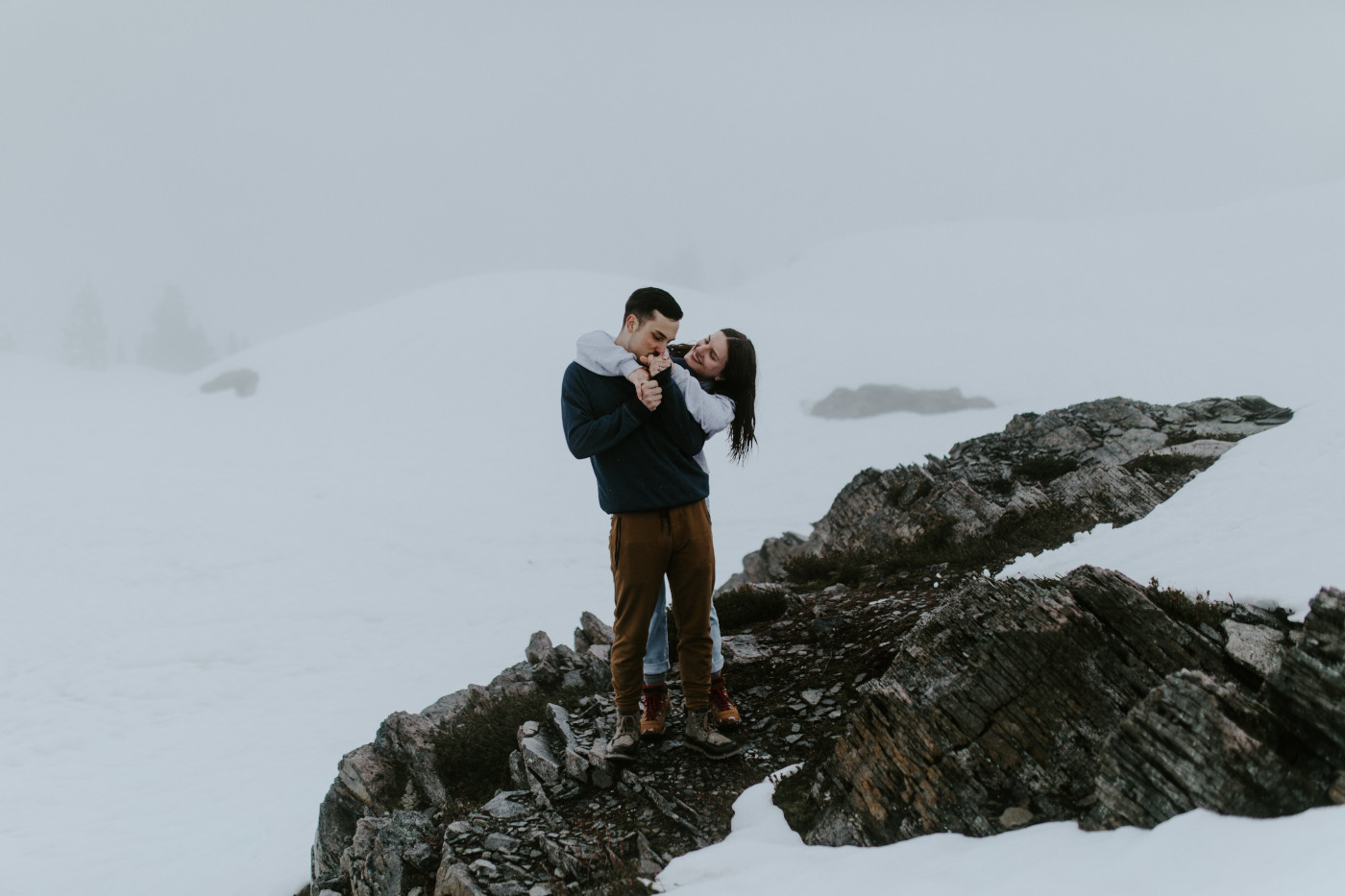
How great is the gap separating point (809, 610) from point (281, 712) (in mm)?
13355

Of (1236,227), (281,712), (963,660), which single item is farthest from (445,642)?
(1236,227)

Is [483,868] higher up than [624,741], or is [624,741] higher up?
[624,741]

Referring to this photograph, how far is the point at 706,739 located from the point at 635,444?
2.53 m

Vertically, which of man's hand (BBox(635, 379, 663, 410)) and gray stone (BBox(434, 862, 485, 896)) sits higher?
man's hand (BBox(635, 379, 663, 410))

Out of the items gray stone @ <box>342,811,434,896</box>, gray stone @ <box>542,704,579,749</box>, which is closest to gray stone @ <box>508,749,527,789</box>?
gray stone @ <box>542,704,579,749</box>

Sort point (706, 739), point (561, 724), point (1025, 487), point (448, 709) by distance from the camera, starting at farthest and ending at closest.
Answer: point (1025, 487)
point (448, 709)
point (561, 724)
point (706, 739)

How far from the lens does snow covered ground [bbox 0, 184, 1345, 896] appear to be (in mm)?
6009

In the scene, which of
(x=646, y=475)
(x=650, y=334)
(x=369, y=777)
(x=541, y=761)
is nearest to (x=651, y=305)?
(x=650, y=334)

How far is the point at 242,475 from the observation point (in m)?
33.0

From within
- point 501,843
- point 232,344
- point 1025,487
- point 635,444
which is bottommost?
point 501,843

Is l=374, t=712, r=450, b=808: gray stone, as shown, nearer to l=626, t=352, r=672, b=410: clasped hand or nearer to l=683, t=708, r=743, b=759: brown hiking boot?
l=683, t=708, r=743, b=759: brown hiking boot

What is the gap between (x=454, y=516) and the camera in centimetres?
2941

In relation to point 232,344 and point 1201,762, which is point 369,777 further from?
point 232,344

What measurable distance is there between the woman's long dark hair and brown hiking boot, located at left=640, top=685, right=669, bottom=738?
2087 mm
